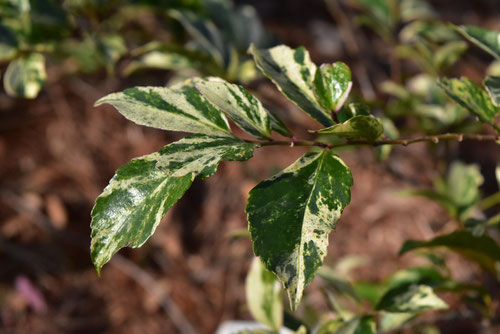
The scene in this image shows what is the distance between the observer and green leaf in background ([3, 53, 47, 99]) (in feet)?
2.77

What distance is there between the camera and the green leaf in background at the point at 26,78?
0.84 metres

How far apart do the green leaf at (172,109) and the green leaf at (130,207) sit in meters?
0.05

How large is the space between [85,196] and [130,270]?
1.13 ft

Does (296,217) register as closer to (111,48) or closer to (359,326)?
(359,326)

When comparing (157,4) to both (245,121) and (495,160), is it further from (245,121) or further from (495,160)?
(495,160)

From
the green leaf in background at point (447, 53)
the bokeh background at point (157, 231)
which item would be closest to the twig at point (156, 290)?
the bokeh background at point (157, 231)

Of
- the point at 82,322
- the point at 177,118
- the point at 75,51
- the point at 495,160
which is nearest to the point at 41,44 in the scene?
the point at 75,51

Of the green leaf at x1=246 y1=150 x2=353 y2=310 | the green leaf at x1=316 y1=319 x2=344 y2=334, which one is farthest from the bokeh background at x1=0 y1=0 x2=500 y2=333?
the green leaf at x1=246 y1=150 x2=353 y2=310

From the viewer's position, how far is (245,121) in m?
0.55

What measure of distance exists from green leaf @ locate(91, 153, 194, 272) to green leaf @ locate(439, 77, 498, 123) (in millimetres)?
341

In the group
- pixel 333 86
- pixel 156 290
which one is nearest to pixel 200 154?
pixel 333 86

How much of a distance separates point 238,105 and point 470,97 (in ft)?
0.97

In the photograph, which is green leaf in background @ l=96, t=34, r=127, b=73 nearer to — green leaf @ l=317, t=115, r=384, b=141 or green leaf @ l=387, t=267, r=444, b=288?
green leaf @ l=317, t=115, r=384, b=141

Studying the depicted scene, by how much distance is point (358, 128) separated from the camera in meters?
0.53
